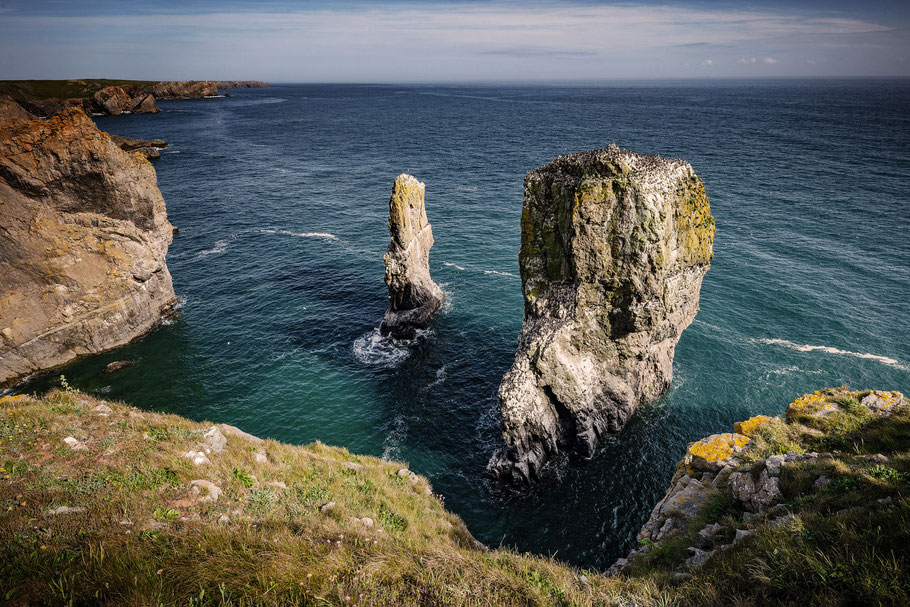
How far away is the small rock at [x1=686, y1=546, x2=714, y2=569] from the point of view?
12.1 metres

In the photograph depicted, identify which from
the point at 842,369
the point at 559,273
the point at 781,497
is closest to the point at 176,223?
the point at 559,273

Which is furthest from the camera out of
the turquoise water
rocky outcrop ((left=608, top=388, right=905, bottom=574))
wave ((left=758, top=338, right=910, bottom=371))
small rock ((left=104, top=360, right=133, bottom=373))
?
small rock ((left=104, top=360, right=133, bottom=373))

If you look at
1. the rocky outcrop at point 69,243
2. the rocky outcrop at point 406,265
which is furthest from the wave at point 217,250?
the rocky outcrop at point 406,265

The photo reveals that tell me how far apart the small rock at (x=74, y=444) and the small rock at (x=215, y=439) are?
370cm

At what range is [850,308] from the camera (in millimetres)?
37531

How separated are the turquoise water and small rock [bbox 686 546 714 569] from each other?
857 cm

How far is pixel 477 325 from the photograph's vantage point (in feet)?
128

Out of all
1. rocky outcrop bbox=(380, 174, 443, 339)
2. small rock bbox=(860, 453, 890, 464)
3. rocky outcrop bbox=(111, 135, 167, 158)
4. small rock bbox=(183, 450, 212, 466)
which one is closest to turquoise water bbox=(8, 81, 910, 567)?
rocky outcrop bbox=(380, 174, 443, 339)

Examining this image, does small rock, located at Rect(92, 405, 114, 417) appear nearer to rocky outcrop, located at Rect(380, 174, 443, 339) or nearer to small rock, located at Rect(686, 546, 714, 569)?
rocky outcrop, located at Rect(380, 174, 443, 339)

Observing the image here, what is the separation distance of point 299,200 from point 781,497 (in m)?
72.8

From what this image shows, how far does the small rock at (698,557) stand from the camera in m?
12.1

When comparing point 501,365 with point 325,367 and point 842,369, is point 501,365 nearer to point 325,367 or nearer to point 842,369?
point 325,367

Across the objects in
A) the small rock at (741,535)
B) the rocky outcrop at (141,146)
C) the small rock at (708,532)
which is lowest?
the small rock at (708,532)

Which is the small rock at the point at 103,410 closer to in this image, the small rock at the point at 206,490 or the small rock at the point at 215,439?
the small rock at the point at 215,439
